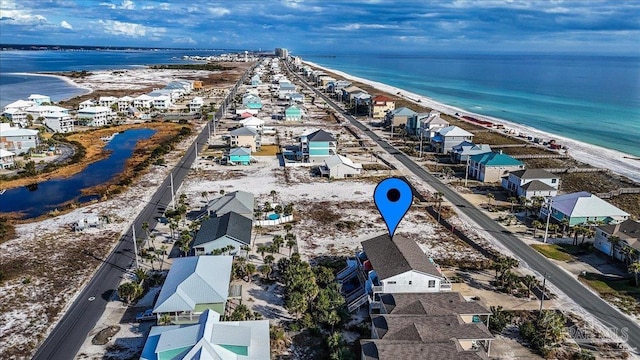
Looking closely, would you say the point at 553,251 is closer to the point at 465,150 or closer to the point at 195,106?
the point at 465,150

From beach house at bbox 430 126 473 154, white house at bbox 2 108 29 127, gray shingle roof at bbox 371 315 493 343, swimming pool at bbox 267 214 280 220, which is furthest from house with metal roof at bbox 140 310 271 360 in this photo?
white house at bbox 2 108 29 127

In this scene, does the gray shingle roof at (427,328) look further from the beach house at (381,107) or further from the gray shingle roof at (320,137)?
the beach house at (381,107)

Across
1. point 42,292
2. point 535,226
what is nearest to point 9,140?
point 42,292

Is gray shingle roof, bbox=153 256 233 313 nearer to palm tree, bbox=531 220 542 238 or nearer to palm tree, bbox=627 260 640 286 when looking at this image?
palm tree, bbox=627 260 640 286

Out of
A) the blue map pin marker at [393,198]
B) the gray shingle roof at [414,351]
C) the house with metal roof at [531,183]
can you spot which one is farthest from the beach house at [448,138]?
the gray shingle roof at [414,351]

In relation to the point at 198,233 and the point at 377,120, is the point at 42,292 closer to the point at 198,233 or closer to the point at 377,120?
the point at 198,233

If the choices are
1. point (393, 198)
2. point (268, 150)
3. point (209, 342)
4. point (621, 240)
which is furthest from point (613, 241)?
point (268, 150)
